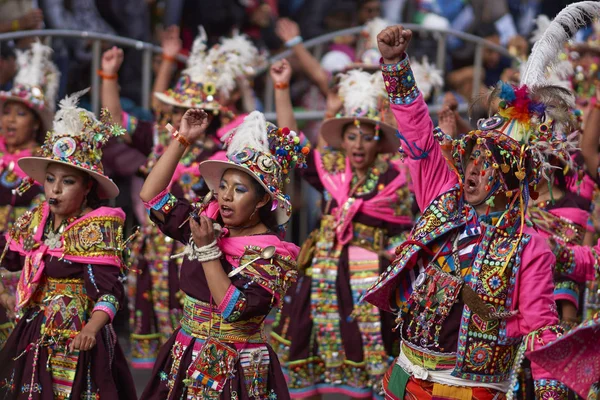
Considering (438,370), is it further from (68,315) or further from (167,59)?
(167,59)

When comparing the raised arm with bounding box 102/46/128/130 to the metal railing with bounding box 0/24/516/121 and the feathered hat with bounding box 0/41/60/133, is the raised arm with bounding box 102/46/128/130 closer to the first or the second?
the feathered hat with bounding box 0/41/60/133

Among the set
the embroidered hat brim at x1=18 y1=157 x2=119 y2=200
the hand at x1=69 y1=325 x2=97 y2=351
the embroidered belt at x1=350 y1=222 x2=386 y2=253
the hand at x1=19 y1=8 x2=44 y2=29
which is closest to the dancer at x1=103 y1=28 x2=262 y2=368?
the embroidered belt at x1=350 y1=222 x2=386 y2=253

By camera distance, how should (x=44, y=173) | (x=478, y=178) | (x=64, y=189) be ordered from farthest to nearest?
(x=44, y=173)
(x=64, y=189)
(x=478, y=178)

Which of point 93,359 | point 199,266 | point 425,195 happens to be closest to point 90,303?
point 93,359

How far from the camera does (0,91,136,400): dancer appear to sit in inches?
211

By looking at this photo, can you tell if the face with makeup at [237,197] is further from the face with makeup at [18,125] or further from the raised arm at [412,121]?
the face with makeup at [18,125]

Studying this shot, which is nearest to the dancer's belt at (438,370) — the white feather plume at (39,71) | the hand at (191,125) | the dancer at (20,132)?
the hand at (191,125)

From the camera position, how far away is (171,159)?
4926 millimetres

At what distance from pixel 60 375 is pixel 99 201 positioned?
3.26 ft

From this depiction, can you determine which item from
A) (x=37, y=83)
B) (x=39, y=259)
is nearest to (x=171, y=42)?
(x=37, y=83)

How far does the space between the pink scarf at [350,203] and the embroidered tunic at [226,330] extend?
1.87 m

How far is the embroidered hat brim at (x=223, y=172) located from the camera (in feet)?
16.0

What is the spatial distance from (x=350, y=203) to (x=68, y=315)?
2220mm

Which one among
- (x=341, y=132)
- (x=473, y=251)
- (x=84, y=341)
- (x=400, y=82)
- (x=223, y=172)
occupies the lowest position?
(x=84, y=341)
